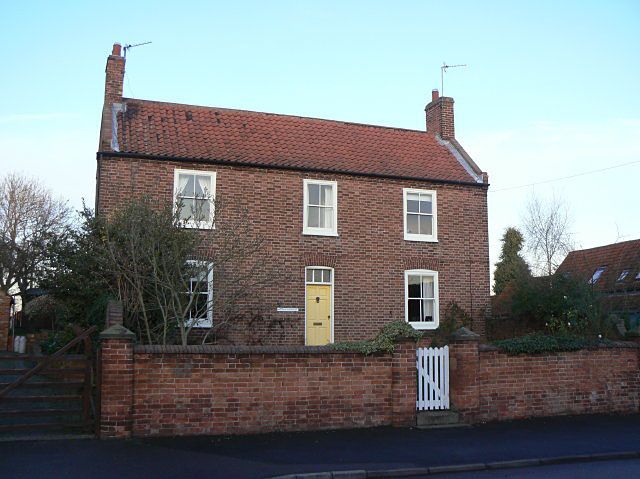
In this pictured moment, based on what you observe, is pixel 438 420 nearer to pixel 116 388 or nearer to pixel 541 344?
pixel 541 344

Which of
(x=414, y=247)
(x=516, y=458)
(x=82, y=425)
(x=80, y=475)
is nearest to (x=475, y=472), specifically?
(x=516, y=458)

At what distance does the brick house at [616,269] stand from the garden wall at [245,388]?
12.5 metres

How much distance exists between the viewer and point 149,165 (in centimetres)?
1734

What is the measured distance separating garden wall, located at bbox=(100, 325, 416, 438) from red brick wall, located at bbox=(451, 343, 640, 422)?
4.08 ft

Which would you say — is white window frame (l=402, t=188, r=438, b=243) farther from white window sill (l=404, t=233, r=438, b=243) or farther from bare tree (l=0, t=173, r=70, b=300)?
bare tree (l=0, t=173, r=70, b=300)

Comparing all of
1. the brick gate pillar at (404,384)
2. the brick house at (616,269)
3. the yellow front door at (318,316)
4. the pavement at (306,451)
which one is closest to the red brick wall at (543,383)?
the pavement at (306,451)

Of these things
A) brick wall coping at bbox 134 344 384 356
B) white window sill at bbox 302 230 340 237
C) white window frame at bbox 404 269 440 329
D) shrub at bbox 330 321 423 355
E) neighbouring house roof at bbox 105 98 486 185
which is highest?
neighbouring house roof at bbox 105 98 486 185

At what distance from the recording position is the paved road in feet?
27.2

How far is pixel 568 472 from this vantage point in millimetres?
8586

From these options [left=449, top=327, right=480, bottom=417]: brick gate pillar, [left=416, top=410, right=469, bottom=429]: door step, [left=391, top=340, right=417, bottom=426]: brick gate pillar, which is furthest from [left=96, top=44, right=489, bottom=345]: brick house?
[left=416, top=410, right=469, bottom=429]: door step

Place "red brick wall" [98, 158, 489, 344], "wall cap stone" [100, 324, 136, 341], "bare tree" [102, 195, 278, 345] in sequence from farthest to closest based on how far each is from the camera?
"red brick wall" [98, 158, 489, 344], "bare tree" [102, 195, 278, 345], "wall cap stone" [100, 324, 136, 341]

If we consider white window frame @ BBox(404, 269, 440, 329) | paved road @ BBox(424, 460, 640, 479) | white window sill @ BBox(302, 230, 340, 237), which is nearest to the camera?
paved road @ BBox(424, 460, 640, 479)

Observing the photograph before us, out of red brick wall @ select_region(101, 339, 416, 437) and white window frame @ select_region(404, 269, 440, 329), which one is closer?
red brick wall @ select_region(101, 339, 416, 437)

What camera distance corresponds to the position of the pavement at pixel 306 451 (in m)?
8.10
